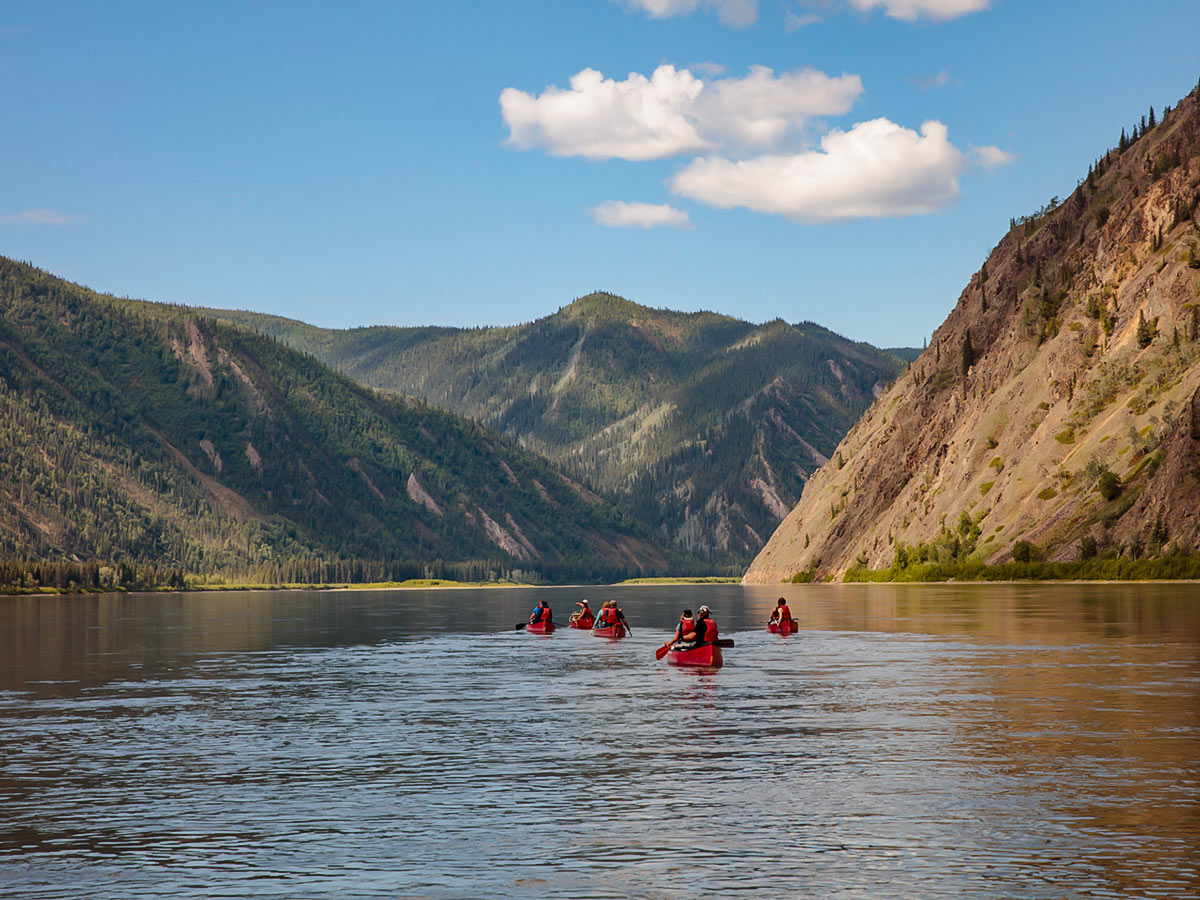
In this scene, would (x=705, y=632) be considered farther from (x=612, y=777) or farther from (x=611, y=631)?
(x=612, y=777)

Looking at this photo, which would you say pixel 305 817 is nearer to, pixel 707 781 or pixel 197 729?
pixel 707 781

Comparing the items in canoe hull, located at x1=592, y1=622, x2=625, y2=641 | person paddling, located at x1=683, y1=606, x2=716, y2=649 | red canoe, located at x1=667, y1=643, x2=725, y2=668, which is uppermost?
person paddling, located at x1=683, y1=606, x2=716, y2=649

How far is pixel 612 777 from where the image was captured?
4206 cm

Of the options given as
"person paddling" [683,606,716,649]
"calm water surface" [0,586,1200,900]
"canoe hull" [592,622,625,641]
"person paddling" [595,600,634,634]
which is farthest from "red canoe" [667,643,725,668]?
"person paddling" [595,600,634,634]

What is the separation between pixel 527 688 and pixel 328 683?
12.0 m

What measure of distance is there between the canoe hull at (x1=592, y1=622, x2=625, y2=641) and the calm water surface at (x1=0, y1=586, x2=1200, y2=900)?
2479 cm

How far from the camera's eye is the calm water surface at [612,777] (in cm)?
2977

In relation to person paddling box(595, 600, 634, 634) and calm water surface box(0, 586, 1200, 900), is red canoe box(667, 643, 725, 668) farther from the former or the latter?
person paddling box(595, 600, 634, 634)

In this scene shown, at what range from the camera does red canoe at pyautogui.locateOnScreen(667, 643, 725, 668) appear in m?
80.2

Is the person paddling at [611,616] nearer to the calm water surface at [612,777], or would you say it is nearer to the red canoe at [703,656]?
the calm water surface at [612,777]

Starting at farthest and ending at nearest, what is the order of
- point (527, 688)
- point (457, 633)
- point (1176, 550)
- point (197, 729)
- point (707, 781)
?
1. point (1176, 550)
2. point (457, 633)
3. point (527, 688)
4. point (197, 729)
5. point (707, 781)

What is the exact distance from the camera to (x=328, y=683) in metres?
74.6

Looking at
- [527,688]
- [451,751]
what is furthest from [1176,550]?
[451,751]

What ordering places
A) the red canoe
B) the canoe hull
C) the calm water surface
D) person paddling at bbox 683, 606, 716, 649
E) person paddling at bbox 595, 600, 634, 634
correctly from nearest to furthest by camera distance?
the calm water surface < the red canoe < person paddling at bbox 683, 606, 716, 649 < the canoe hull < person paddling at bbox 595, 600, 634, 634
